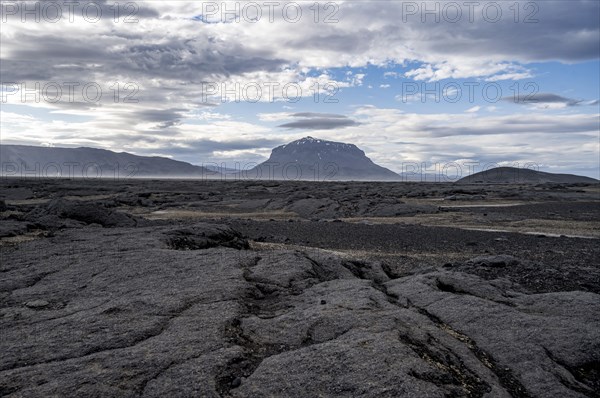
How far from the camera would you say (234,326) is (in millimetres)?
8359

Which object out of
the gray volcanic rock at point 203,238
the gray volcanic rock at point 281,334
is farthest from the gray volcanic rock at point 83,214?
the gray volcanic rock at point 281,334

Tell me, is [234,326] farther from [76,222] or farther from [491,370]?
[76,222]

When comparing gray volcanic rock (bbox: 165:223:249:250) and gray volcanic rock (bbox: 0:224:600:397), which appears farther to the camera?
gray volcanic rock (bbox: 165:223:249:250)

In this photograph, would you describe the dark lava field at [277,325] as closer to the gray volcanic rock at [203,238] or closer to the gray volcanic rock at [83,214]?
the gray volcanic rock at [203,238]

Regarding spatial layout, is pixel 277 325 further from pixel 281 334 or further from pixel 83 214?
pixel 83 214

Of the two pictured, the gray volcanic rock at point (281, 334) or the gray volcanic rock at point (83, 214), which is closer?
the gray volcanic rock at point (281, 334)

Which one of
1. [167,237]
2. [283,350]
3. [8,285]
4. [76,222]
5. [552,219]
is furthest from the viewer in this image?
[552,219]

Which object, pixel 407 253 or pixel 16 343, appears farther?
pixel 407 253

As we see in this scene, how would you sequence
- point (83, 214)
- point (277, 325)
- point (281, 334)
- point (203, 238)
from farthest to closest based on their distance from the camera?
1. point (83, 214)
2. point (203, 238)
3. point (277, 325)
4. point (281, 334)

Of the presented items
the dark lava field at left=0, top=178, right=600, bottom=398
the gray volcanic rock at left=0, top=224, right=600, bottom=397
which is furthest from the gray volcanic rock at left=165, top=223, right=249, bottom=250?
the gray volcanic rock at left=0, top=224, right=600, bottom=397

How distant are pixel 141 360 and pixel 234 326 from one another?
1.81 m

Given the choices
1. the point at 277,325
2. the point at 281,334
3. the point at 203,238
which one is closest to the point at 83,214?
A: the point at 203,238

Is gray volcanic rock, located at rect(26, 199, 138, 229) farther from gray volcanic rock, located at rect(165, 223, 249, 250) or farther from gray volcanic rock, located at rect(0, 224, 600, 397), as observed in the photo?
gray volcanic rock, located at rect(0, 224, 600, 397)

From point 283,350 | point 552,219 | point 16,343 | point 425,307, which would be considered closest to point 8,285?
point 16,343
